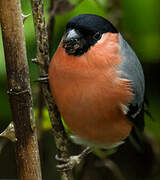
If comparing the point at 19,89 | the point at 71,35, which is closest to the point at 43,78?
the point at 71,35

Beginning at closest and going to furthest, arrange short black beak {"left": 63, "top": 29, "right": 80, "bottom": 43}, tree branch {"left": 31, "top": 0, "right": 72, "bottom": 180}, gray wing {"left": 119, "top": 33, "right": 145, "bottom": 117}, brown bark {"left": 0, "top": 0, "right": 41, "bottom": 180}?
1. brown bark {"left": 0, "top": 0, "right": 41, "bottom": 180}
2. tree branch {"left": 31, "top": 0, "right": 72, "bottom": 180}
3. short black beak {"left": 63, "top": 29, "right": 80, "bottom": 43}
4. gray wing {"left": 119, "top": 33, "right": 145, "bottom": 117}

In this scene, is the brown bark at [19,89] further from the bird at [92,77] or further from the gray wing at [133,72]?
the gray wing at [133,72]

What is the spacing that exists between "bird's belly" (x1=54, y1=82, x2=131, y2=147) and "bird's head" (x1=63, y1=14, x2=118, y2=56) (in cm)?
14

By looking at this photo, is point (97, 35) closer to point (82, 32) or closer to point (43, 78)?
point (82, 32)

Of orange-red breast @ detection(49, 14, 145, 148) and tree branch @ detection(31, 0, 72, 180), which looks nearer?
tree branch @ detection(31, 0, 72, 180)

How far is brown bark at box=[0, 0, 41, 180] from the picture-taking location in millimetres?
1102

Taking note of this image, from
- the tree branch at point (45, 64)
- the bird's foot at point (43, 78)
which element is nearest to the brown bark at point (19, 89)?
the tree branch at point (45, 64)

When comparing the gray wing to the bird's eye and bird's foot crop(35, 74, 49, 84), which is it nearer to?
the bird's eye

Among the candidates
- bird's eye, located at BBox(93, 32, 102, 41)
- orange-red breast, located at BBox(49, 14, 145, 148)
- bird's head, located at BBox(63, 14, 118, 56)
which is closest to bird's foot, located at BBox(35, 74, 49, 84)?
orange-red breast, located at BBox(49, 14, 145, 148)

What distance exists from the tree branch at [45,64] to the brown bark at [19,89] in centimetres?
13

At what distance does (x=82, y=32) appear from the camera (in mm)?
1413

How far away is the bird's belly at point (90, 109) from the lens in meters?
1.47

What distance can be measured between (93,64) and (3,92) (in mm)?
844

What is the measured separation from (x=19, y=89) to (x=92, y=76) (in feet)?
1.21
